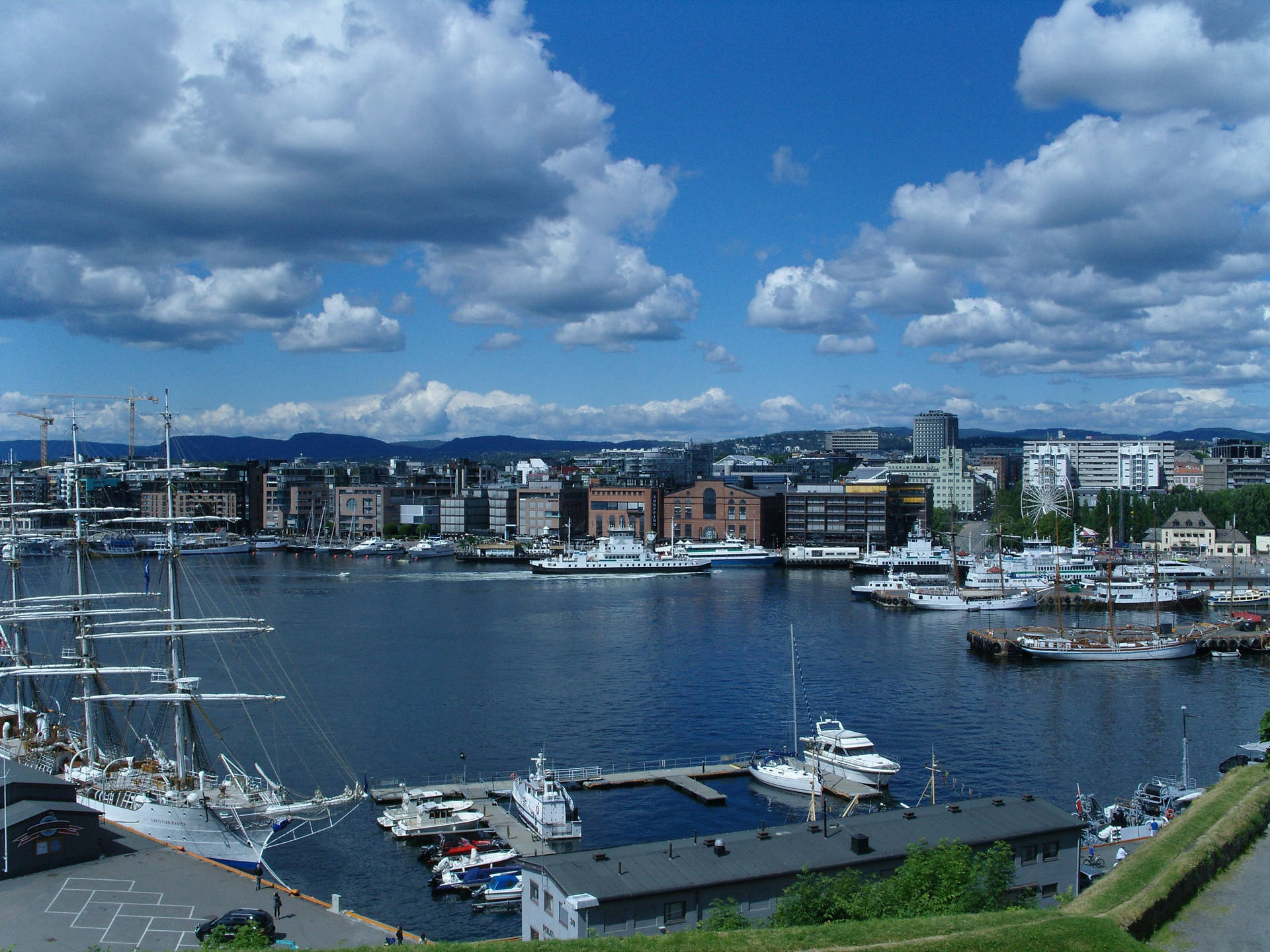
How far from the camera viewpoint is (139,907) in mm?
12695

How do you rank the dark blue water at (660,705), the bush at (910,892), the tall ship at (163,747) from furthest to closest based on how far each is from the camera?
the dark blue water at (660,705) < the tall ship at (163,747) < the bush at (910,892)

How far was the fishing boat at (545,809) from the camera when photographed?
17312mm

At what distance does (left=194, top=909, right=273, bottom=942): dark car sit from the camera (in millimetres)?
11648

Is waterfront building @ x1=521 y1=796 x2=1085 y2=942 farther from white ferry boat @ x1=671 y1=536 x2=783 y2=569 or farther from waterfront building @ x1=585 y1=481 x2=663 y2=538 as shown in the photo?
waterfront building @ x1=585 y1=481 x2=663 y2=538

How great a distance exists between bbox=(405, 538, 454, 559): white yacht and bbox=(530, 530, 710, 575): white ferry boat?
13945 mm

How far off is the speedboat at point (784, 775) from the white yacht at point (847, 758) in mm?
306

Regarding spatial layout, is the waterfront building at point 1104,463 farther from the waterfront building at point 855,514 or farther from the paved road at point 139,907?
the paved road at point 139,907

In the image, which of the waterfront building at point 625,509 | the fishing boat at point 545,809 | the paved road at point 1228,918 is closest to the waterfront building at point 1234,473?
the waterfront building at point 625,509

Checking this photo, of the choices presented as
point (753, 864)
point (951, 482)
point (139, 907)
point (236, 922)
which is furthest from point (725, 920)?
point (951, 482)

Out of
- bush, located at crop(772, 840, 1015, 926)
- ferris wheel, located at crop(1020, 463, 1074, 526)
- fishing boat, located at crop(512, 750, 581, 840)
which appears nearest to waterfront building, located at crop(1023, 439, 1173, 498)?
ferris wheel, located at crop(1020, 463, 1074, 526)

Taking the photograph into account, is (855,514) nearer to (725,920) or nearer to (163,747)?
(163,747)

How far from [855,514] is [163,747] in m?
57.9

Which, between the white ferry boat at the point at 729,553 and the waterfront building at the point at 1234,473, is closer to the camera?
the white ferry boat at the point at 729,553

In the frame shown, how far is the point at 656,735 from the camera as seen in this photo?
945 inches
